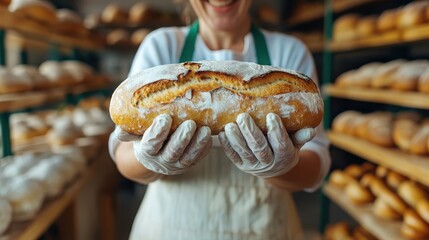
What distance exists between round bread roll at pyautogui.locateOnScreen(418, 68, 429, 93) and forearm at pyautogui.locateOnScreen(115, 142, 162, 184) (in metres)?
1.39

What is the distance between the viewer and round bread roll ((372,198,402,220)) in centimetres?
212

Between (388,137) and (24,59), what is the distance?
2.45 metres

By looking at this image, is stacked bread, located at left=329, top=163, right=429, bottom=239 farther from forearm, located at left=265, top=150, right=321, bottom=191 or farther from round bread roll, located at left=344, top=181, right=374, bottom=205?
forearm, located at left=265, top=150, right=321, bottom=191

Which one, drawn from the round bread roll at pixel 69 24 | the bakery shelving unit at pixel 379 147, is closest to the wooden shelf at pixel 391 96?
the bakery shelving unit at pixel 379 147

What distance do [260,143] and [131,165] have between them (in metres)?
0.47

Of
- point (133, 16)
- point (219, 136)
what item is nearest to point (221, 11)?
point (219, 136)

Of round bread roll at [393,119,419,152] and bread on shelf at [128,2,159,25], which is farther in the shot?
bread on shelf at [128,2,159,25]

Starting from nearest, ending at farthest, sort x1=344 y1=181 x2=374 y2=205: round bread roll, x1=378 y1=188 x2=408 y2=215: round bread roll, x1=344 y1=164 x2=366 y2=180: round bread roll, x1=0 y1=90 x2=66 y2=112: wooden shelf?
x1=0 y1=90 x2=66 y2=112: wooden shelf
x1=378 y1=188 x2=408 y2=215: round bread roll
x1=344 y1=181 x2=374 y2=205: round bread roll
x1=344 y1=164 x2=366 y2=180: round bread roll

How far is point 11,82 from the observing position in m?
2.03

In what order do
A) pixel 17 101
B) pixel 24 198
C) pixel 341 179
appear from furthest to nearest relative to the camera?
pixel 341 179 → pixel 17 101 → pixel 24 198

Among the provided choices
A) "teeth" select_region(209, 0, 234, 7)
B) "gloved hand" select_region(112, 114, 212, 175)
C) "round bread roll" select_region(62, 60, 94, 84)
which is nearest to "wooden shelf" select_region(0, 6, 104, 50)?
"round bread roll" select_region(62, 60, 94, 84)

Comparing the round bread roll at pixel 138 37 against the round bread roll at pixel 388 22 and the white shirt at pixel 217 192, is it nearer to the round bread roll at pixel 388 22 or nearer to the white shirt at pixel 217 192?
the round bread roll at pixel 388 22

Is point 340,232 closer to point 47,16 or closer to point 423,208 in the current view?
point 423,208

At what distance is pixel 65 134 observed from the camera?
251 centimetres
